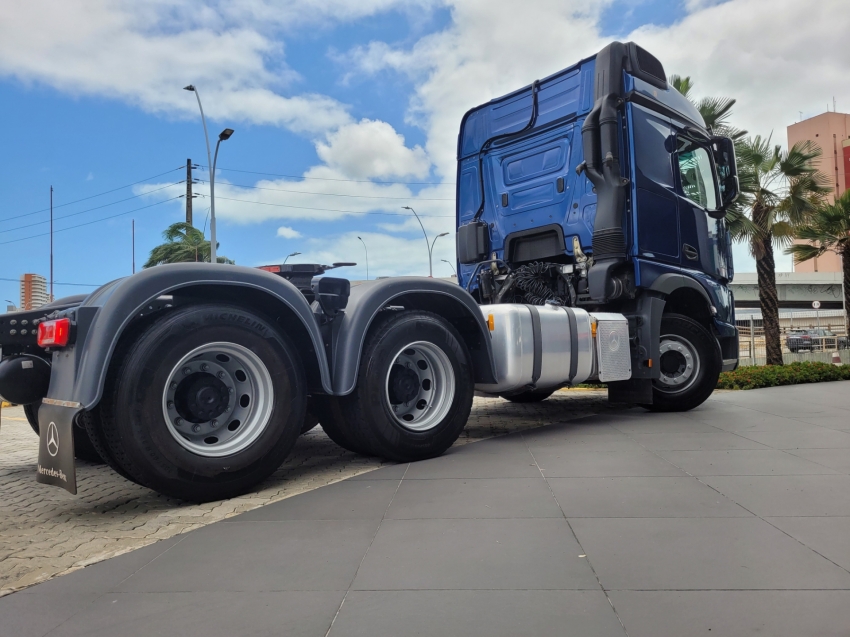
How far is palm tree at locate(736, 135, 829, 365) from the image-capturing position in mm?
17969

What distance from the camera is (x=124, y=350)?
3699 millimetres

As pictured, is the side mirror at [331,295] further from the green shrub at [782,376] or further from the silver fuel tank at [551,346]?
the green shrub at [782,376]

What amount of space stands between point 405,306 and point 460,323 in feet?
2.05

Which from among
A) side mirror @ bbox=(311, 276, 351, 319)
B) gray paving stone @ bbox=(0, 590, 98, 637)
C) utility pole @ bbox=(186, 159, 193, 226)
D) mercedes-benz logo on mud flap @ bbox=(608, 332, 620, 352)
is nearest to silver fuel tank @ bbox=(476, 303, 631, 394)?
mercedes-benz logo on mud flap @ bbox=(608, 332, 620, 352)

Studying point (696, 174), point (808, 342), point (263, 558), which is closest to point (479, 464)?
point (263, 558)

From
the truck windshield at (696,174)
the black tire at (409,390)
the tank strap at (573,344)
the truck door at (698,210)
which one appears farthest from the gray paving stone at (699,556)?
the truck windshield at (696,174)

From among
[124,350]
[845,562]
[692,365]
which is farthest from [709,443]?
[124,350]

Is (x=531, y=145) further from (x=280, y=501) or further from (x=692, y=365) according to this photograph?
(x=280, y=501)

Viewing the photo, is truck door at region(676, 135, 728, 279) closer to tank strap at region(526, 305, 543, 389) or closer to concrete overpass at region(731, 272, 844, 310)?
tank strap at region(526, 305, 543, 389)

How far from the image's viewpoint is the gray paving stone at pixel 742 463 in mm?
4594

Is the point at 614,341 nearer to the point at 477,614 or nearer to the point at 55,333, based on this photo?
the point at 477,614

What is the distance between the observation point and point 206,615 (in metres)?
2.45

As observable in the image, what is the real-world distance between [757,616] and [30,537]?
136 inches

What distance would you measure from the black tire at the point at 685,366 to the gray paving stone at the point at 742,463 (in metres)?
2.35
